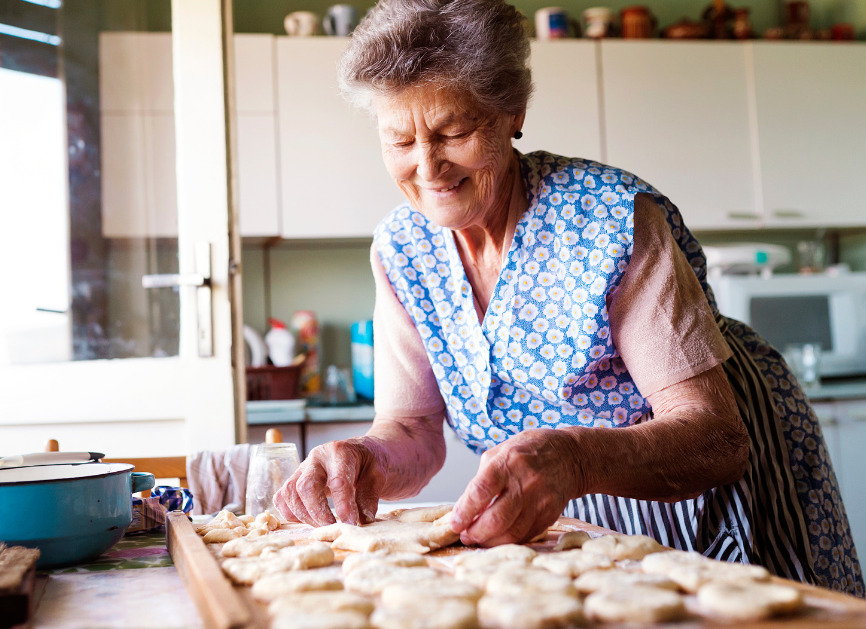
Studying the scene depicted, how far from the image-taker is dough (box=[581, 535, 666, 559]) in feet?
2.31

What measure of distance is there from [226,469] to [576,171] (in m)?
0.76

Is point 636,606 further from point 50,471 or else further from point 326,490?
point 50,471

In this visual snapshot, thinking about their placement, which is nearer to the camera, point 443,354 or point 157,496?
point 157,496

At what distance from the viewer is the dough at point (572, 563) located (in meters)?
0.65

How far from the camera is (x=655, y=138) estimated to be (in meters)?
2.89

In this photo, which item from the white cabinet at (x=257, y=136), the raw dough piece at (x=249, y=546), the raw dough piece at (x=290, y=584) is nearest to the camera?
the raw dough piece at (x=290, y=584)

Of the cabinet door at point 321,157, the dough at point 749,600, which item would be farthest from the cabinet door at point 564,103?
the dough at point 749,600

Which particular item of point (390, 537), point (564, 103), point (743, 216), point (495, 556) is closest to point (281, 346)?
point (564, 103)

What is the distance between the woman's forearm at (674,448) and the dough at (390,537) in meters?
0.16

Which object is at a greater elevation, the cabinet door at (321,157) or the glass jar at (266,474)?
the cabinet door at (321,157)

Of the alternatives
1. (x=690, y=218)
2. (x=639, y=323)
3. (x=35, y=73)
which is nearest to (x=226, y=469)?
(x=639, y=323)

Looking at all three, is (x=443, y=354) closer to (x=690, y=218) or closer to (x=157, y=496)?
(x=157, y=496)

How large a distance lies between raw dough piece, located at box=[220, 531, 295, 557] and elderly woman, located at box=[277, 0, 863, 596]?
0.14 metres

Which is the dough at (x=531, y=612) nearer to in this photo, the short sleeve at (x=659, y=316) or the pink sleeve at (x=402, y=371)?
the short sleeve at (x=659, y=316)
